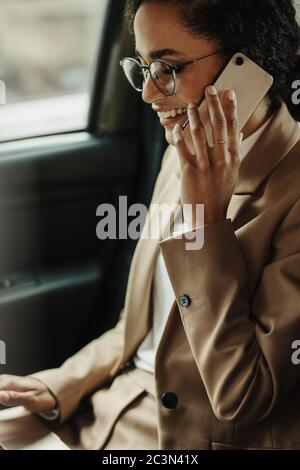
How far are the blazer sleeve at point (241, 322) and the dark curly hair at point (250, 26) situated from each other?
0.32 meters

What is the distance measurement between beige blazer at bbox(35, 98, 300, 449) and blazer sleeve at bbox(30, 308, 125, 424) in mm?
303

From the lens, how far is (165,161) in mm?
1905

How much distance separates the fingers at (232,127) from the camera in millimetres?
1386

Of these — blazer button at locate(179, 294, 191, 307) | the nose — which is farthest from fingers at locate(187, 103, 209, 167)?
blazer button at locate(179, 294, 191, 307)

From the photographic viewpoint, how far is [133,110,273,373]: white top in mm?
1673

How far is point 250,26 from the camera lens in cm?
146

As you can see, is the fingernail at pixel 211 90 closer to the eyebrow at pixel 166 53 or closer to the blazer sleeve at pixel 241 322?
the eyebrow at pixel 166 53

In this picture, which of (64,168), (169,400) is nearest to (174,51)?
(169,400)

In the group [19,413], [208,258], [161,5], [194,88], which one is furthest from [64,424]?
[161,5]

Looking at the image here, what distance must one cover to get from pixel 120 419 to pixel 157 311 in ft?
0.84

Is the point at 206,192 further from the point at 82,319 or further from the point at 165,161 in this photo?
the point at 82,319

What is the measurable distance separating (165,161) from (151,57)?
48 cm

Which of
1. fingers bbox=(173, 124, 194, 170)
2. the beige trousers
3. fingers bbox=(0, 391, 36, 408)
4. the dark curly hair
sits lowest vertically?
the beige trousers

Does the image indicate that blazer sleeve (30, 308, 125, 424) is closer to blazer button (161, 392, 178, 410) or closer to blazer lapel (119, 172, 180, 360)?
blazer lapel (119, 172, 180, 360)
